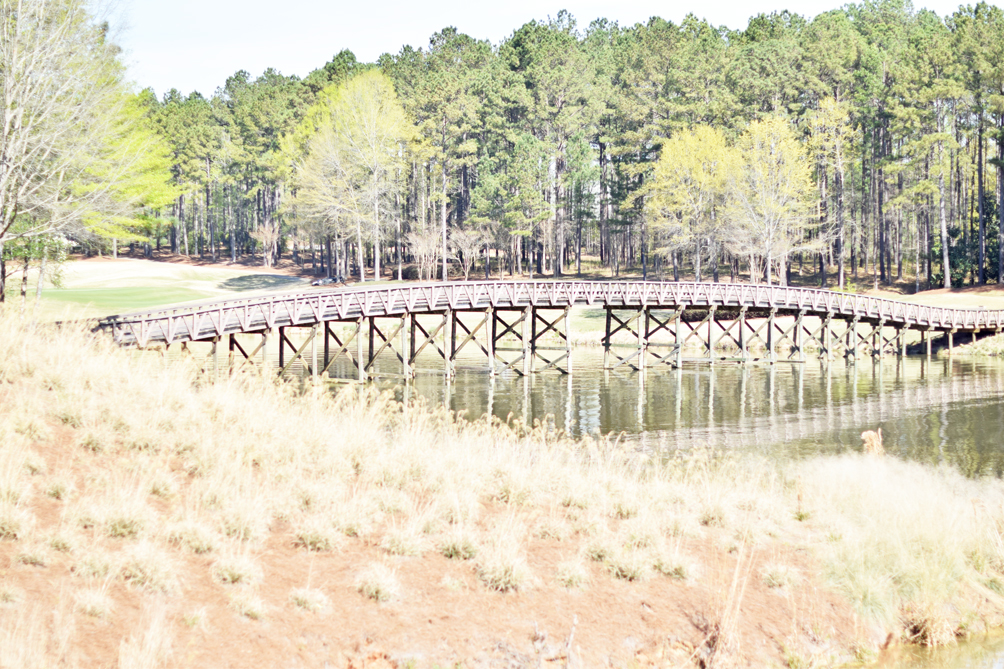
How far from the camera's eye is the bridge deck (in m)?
25.5

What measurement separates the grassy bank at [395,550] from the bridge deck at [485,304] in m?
12.6

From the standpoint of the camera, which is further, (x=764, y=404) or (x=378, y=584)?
(x=764, y=404)

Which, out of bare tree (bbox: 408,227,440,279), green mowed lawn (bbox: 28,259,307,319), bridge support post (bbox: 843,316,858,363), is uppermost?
bare tree (bbox: 408,227,440,279)

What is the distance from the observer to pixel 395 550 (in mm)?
8727

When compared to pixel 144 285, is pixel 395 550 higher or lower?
lower

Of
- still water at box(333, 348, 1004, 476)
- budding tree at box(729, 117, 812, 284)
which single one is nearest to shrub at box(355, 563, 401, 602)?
still water at box(333, 348, 1004, 476)

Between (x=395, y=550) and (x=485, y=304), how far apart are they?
2588 centimetres

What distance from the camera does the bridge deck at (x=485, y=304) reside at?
25516mm

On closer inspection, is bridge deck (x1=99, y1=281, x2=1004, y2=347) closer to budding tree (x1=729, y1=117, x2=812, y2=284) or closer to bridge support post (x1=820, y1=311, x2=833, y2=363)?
bridge support post (x1=820, y1=311, x2=833, y2=363)

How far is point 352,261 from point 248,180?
1735 centimetres

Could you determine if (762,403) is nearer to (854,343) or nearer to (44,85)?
(854,343)

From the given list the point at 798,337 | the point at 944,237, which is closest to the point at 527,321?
the point at 798,337

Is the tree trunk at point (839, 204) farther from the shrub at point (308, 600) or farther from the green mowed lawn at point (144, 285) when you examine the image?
the shrub at point (308, 600)

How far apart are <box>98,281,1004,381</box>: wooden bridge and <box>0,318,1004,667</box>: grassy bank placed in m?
13.6
